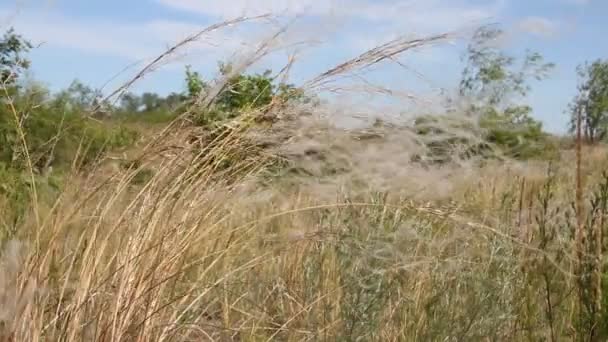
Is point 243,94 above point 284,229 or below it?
above

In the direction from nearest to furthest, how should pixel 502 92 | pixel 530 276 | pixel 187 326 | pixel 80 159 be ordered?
pixel 187 326 → pixel 80 159 → pixel 530 276 → pixel 502 92

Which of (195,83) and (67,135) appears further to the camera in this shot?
(195,83)

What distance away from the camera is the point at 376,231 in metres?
2.94

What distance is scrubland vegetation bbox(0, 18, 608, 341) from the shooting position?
2.54 m

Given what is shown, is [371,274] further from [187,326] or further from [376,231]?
[187,326]

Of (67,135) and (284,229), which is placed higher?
(67,135)

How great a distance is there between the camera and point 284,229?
135 inches

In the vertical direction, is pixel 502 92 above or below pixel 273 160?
above

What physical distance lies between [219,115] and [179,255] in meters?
0.53

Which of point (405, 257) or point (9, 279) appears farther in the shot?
point (405, 257)

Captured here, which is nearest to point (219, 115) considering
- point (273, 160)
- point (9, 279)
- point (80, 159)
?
point (273, 160)

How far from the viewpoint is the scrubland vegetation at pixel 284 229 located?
2.54 meters

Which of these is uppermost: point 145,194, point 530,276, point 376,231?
point 145,194

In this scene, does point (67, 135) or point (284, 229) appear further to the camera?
point (284, 229)
